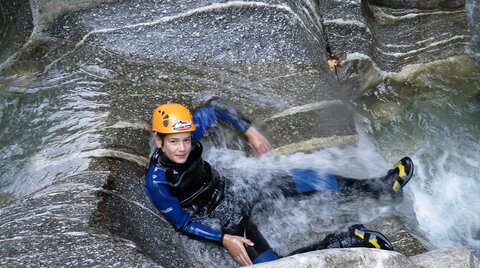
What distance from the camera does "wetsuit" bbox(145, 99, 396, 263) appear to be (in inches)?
153

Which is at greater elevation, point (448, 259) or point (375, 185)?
point (448, 259)

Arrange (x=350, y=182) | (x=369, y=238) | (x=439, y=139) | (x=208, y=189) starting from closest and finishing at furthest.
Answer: (x=369, y=238), (x=208, y=189), (x=350, y=182), (x=439, y=139)

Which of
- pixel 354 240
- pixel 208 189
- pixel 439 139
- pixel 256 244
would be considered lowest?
pixel 439 139

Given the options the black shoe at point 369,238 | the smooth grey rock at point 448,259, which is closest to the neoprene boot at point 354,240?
the black shoe at point 369,238

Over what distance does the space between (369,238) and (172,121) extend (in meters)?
1.81

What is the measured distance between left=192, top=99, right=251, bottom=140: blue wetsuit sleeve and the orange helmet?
1.71 ft

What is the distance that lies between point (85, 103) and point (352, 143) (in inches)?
104

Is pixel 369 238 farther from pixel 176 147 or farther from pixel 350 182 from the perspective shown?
pixel 176 147

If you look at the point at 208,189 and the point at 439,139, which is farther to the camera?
the point at 439,139

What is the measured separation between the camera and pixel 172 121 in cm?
389

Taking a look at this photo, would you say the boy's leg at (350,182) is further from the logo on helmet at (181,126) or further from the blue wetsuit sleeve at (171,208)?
the logo on helmet at (181,126)

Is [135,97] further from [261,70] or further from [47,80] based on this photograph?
[261,70]

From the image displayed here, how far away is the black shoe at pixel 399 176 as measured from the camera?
459 centimetres

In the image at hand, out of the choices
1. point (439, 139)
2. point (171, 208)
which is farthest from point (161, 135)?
point (439, 139)
